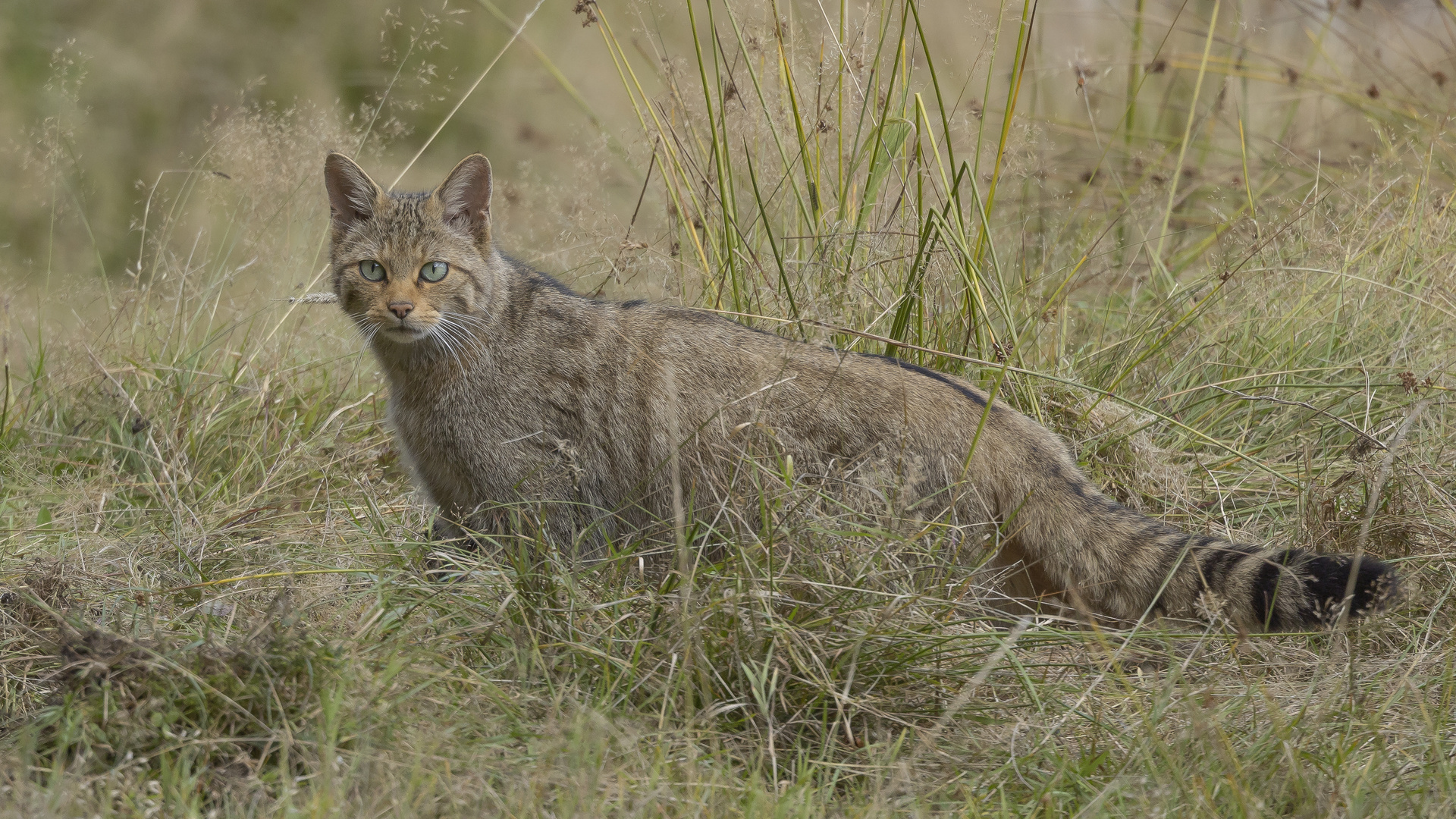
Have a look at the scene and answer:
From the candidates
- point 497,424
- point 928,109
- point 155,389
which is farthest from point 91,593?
point 928,109

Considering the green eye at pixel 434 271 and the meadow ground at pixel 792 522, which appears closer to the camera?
the meadow ground at pixel 792 522

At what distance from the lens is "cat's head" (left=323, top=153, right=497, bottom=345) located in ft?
12.7

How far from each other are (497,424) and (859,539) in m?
1.29

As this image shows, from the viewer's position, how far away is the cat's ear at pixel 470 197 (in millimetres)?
4047

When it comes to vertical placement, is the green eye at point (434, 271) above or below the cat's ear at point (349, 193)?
below

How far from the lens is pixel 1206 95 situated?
27.0 ft

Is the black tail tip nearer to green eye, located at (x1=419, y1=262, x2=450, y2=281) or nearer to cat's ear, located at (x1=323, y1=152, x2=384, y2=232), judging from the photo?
green eye, located at (x1=419, y1=262, x2=450, y2=281)

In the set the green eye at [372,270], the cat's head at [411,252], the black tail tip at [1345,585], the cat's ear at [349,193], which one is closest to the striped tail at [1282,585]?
the black tail tip at [1345,585]

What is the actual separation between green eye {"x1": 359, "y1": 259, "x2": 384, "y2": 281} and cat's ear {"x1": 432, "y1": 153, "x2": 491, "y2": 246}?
29 cm

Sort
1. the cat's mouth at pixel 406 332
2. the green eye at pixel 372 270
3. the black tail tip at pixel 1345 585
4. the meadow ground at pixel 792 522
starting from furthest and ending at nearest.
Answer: the green eye at pixel 372 270
the cat's mouth at pixel 406 332
the black tail tip at pixel 1345 585
the meadow ground at pixel 792 522

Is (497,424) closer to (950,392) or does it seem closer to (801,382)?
(801,382)

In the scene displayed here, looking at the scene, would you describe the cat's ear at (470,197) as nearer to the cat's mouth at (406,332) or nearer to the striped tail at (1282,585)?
the cat's mouth at (406,332)

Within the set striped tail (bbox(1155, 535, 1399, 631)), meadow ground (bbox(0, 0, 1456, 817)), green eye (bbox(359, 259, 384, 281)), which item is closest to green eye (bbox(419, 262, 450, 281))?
green eye (bbox(359, 259, 384, 281))

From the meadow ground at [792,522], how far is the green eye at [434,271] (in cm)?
83
